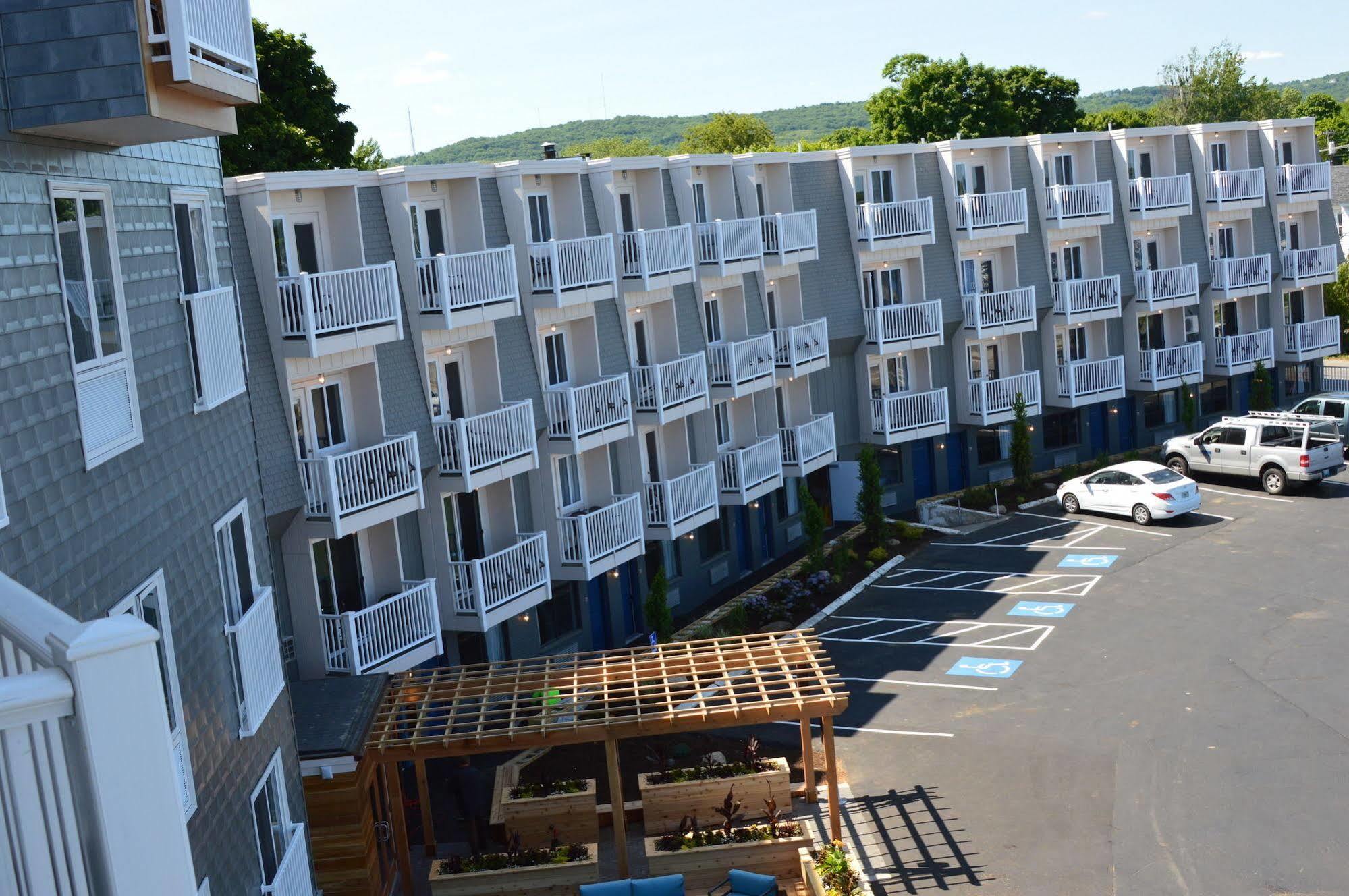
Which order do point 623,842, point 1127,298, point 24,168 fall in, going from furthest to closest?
1. point 1127,298
2. point 623,842
3. point 24,168

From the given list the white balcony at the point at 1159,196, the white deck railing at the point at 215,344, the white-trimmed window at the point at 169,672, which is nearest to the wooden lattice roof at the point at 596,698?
the white deck railing at the point at 215,344

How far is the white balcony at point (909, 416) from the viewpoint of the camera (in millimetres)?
38500

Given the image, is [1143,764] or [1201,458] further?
[1201,458]

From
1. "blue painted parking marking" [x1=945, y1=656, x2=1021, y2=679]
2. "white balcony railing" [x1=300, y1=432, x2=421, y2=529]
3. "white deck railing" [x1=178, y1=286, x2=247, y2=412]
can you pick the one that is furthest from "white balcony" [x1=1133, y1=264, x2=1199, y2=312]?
"white deck railing" [x1=178, y1=286, x2=247, y2=412]

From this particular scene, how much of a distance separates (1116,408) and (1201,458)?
480cm

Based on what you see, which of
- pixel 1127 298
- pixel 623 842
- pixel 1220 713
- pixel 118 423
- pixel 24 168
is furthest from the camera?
pixel 1127 298

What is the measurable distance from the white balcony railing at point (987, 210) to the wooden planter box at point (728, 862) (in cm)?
2555

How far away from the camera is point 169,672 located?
1131 cm

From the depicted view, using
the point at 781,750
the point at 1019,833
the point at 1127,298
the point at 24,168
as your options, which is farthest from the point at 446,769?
the point at 1127,298

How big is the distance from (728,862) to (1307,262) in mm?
38367

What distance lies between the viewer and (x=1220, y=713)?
23.2 m

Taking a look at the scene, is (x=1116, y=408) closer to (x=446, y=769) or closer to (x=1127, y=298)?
(x=1127, y=298)

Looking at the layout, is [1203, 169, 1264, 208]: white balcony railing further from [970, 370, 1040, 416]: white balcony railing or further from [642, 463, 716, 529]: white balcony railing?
[642, 463, 716, 529]: white balcony railing

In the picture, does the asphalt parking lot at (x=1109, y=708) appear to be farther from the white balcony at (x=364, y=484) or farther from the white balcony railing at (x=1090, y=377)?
the white balcony at (x=364, y=484)
